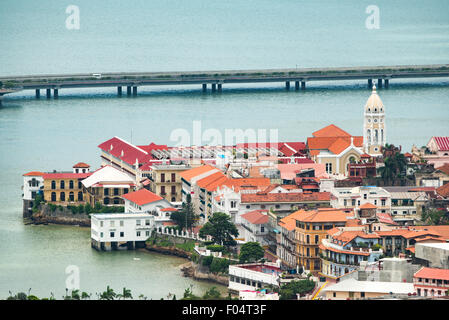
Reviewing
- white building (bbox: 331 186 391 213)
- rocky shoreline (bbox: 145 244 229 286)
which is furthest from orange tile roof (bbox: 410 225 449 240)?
rocky shoreline (bbox: 145 244 229 286)

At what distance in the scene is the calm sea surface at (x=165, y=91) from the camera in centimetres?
3117

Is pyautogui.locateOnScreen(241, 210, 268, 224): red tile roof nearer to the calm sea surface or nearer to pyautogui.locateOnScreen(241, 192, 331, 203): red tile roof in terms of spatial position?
pyautogui.locateOnScreen(241, 192, 331, 203): red tile roof

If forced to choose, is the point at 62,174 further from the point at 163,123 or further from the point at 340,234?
the point at 163,123

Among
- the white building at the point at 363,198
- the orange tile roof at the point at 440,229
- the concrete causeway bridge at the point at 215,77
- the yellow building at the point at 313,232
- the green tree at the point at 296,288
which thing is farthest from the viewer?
the concrete causeway bridge at the point at 215,77

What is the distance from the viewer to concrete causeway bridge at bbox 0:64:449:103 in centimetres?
7631

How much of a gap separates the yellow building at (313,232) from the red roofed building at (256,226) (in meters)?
2.17

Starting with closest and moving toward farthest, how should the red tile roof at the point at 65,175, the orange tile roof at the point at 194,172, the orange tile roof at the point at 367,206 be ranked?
the orange tile roof at the point at 367,206 < the orange tile roof at the point at 194,172 < the red tile roof at the point at 65,175

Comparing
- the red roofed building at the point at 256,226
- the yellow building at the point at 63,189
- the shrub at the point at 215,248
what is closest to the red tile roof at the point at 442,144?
the yellow building at the point at 63,189

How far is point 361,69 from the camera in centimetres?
8050

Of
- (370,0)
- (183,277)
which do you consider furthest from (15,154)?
(370,0)

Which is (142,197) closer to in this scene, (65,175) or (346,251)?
(65,175)

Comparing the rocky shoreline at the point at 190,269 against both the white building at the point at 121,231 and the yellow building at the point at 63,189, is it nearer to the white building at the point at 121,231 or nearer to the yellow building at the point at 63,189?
the white building at the point at 121,231
